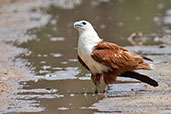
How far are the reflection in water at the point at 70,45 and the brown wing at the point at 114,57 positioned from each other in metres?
0.48

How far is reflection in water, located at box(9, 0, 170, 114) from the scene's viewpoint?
328 inches

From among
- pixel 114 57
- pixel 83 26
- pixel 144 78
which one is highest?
pixel 83 26

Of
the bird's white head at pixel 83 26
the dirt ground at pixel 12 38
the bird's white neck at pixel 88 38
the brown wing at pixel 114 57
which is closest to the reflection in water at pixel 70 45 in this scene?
the dirt ground at pixel 12 38

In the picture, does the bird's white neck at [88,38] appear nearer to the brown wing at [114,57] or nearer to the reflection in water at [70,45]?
the brown wing at [114,57]

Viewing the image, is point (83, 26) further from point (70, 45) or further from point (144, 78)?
point (70, 45)

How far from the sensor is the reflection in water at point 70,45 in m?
8.34

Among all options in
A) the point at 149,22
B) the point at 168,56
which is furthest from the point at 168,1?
the point at 168,56

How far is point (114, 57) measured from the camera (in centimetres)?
868

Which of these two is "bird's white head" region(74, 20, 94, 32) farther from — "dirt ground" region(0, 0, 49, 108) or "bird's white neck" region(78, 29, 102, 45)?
"dirt ground" region(0, 0, 49, 108)

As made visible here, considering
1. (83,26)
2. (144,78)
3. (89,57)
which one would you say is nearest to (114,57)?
(89,57)

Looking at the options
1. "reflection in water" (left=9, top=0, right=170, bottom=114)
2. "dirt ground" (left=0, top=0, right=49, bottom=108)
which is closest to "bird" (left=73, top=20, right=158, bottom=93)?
"reflection in water" (left=9, top=0, right=170, bottom=114)

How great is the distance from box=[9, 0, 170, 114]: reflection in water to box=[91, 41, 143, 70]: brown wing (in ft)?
1.59

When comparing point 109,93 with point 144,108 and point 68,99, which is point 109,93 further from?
point 144,108

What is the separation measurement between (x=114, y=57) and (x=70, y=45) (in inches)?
249
